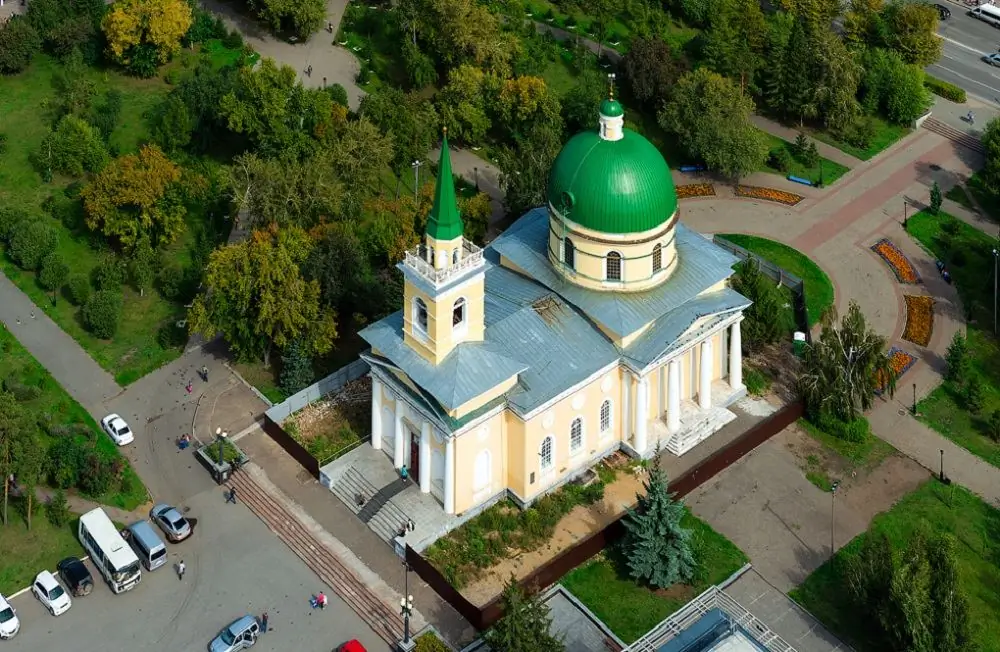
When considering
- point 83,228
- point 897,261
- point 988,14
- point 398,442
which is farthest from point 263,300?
A: point 988,14

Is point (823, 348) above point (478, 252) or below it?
below

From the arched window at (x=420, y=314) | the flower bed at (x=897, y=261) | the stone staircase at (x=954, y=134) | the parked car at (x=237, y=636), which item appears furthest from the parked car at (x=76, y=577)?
the stone staircase at (x=954, y=134)

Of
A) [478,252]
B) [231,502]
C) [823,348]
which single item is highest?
[478,252]

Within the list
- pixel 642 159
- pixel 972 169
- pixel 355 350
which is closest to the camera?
pixel 642 159

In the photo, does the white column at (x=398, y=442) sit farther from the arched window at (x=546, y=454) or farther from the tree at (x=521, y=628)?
the tree at (x=521, y=628)

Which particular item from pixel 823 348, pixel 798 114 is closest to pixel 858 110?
pixel 798 114

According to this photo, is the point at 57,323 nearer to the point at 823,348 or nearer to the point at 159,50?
the point at 159,50
